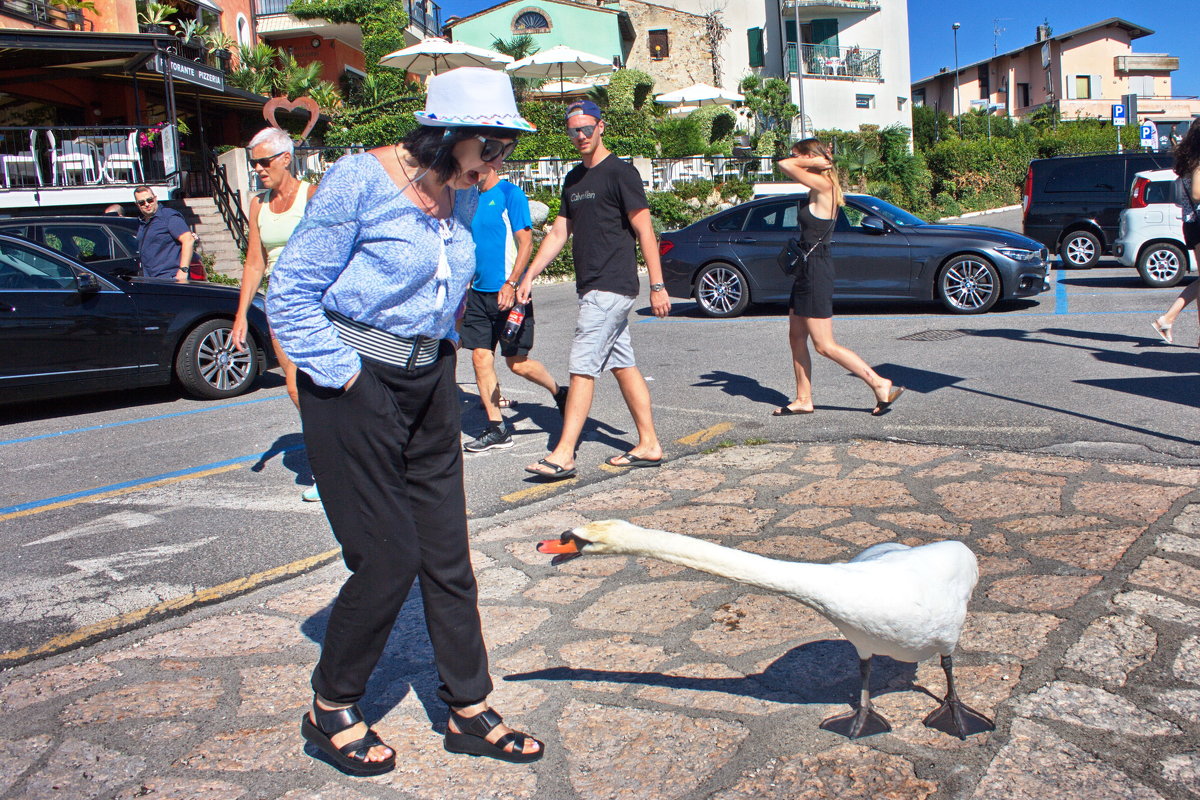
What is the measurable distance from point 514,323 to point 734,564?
3634mm

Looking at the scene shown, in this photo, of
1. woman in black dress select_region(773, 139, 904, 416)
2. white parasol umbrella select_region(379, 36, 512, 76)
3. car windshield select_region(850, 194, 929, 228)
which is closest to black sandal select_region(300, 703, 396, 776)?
woman in black dress select_region(773, 139, 904, 416)

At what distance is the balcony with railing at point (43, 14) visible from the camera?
20422mm

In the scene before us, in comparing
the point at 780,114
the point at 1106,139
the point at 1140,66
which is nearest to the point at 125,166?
the point at 780,114

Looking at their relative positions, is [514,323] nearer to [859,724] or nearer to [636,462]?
[636,462]

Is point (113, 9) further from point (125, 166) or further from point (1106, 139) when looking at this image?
point (1106, 139)

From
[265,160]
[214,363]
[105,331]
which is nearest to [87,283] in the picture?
[105,331]

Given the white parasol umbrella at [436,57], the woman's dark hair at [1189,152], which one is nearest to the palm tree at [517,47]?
the white parasol umbrella at [436,57]

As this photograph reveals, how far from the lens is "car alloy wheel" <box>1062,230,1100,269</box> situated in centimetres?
1595

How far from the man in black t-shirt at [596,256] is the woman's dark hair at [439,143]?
2895mm

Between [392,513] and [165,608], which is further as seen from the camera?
[165,608]

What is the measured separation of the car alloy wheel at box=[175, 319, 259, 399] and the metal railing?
10.6 meters

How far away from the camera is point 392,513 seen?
260cm

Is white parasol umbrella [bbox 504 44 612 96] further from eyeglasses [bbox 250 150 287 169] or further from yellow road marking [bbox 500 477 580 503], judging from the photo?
eyeglasses [bbox 250 150 287 169]

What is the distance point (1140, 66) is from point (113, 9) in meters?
61.1
